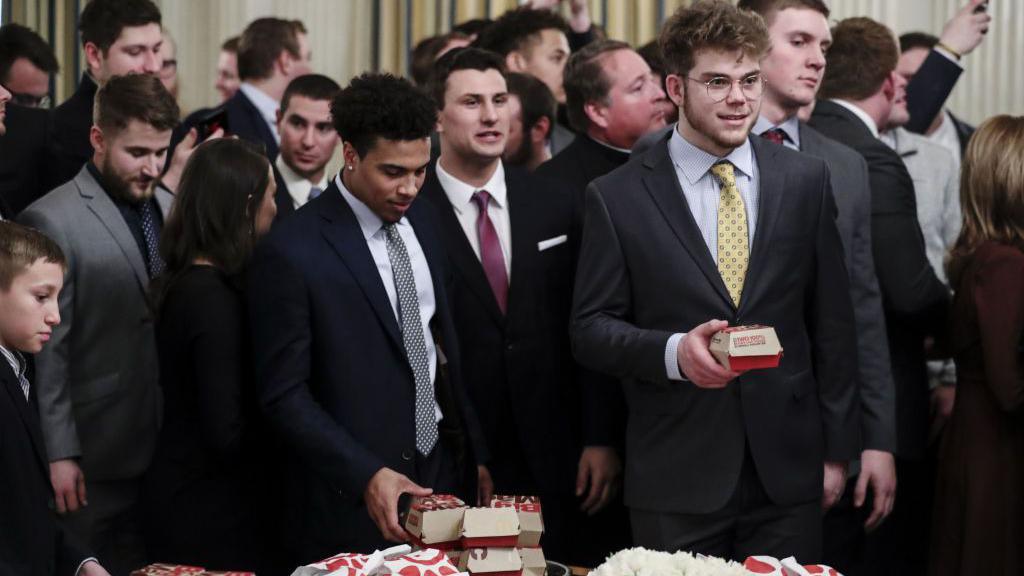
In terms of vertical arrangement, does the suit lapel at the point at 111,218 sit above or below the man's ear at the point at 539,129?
below

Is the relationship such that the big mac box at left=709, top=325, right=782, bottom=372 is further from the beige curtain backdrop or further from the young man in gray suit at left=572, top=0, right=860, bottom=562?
the beige curtain backdrop

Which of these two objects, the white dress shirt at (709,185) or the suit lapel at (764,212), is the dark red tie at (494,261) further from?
the suit lapel at (764,212)

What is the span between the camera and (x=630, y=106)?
4441 mm

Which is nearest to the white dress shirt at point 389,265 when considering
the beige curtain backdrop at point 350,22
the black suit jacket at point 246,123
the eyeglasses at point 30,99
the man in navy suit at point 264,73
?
the black suit jacket at point 246,123

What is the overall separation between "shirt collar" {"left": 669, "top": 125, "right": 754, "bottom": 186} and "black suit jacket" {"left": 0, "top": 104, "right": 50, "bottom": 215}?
7.01ft

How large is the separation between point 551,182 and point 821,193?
908mm

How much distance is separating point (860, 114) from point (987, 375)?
0.98 meters

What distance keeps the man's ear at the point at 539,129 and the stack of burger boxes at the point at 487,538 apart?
2.52 metres

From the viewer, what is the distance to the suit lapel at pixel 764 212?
10.2ft

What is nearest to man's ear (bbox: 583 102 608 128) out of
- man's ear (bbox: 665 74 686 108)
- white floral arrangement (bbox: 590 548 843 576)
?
man's ear (bbox: 665 74 686 108)

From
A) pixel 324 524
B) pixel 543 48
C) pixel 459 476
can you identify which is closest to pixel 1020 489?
pixel 459 476

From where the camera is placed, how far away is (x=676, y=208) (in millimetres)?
3154

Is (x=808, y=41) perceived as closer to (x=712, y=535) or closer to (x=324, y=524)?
(x=712, y=535)

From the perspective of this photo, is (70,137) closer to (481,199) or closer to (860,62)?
(481,199)
